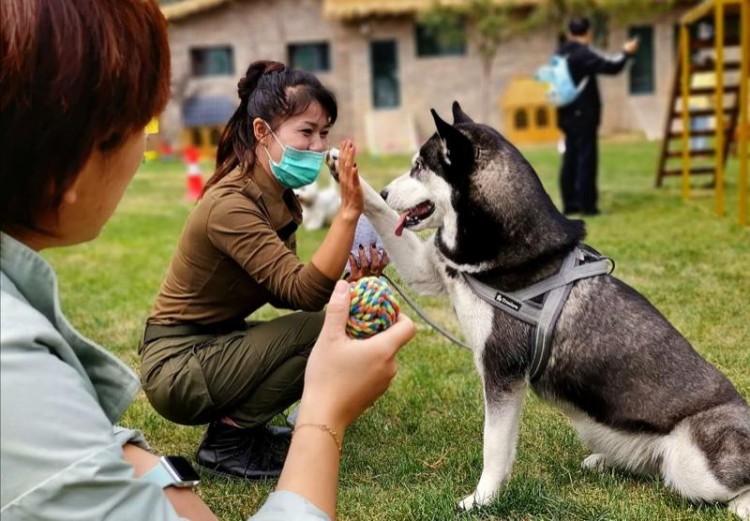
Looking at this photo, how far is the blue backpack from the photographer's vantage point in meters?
9.06

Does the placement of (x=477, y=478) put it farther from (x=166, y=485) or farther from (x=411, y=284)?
(x=166, y=485)

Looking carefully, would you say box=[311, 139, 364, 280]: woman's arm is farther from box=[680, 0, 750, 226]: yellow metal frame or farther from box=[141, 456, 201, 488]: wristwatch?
box=[680, 0, 750, 226]: yellow metal frame

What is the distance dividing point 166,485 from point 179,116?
86.0 ft

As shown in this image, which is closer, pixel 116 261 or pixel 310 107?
pixel 310 107

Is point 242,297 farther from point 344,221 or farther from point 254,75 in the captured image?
point 254,75

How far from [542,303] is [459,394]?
122 cm

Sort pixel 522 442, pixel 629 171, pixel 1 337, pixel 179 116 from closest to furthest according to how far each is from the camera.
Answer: pixel 1 337 < pixel 522 442 < pixel 629 171 < pixel 179 116

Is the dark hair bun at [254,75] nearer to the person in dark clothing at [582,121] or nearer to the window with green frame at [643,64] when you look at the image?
the person in dark clothing at [582,121]

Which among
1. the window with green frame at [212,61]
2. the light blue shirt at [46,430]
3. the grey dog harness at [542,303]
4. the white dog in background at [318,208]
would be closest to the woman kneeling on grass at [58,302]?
the light blue shirt at [46,430]

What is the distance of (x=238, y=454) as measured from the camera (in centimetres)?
305

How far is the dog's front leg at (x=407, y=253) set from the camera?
114 inches

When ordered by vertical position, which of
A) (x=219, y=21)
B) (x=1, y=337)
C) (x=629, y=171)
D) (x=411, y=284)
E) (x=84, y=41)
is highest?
(x=219, y=21)

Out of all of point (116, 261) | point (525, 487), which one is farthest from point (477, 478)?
point (116, 261)

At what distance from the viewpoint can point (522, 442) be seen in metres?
3.17
